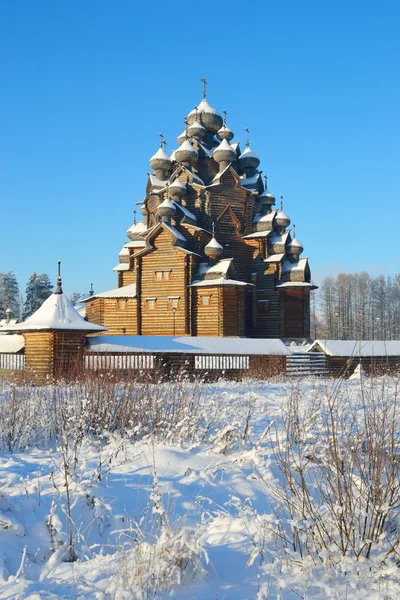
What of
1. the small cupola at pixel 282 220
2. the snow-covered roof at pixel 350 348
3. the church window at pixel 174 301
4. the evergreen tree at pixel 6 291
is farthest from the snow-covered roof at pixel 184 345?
the evergreen tree at pixel 6 291

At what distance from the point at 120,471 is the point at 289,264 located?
2653 centimetres

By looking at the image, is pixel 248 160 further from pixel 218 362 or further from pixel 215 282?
pixel 218 362

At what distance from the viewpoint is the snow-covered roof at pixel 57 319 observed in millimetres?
14398

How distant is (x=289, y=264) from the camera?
99.5 ft

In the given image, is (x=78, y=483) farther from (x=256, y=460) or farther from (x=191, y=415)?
(x=191, y=415)

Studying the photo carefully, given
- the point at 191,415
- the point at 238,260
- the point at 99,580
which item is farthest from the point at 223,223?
the point at 99,580

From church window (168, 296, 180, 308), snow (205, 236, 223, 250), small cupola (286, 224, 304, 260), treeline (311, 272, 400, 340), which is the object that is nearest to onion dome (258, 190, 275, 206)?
small cupola (286, 224, 304, 260)

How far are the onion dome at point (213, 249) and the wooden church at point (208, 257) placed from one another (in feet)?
0.19

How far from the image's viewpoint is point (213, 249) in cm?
2675

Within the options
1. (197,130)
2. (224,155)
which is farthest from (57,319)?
(197,130)

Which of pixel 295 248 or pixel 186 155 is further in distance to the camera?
pixel 295 248

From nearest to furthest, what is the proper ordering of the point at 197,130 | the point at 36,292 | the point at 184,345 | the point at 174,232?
the point at 184,345
the point at 174,232
the point at 197,130
the point at 36,292

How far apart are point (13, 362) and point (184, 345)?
19.1ft

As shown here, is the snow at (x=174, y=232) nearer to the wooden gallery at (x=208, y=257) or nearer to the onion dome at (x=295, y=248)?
the wooden gallery at (x=208, y=257)
